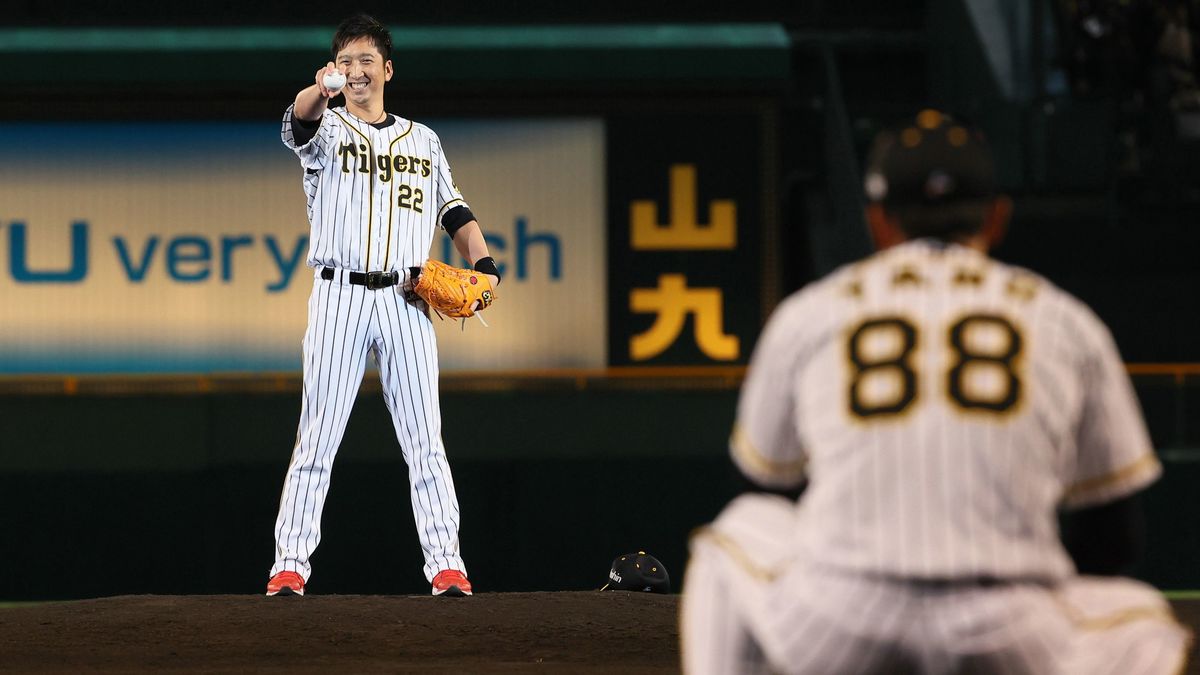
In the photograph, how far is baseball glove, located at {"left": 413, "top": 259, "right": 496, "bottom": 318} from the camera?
742 centimetres

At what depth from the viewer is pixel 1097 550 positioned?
305 centimetres

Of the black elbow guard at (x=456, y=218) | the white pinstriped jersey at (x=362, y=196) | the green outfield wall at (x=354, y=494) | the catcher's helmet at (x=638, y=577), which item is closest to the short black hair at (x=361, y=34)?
the white pinstriped jersey at (x=362, y=196)

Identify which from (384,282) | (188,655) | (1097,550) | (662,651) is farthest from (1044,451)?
(384,282)

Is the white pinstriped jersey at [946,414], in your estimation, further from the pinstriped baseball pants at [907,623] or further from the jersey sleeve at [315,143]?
the jersey sleeve at [315,143]

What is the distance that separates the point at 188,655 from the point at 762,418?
383 cm

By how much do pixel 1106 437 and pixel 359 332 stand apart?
474 centimetres

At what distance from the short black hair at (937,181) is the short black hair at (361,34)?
481 cm

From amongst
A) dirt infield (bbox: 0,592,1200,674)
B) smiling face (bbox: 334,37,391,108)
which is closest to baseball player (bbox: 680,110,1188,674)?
dirt infield (bbox: 0,592,1200,674)

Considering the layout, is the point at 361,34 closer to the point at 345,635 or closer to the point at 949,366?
the point at 345,635

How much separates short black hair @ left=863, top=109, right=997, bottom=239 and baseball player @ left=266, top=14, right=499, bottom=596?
4494 mm

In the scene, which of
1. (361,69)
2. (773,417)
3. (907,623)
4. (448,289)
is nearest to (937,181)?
(773,417)

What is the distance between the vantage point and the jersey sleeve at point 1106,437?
2.93 metres

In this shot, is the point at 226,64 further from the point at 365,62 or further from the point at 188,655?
the point at 188,655

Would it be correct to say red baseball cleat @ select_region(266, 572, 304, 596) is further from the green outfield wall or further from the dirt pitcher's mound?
the green outfield wall
